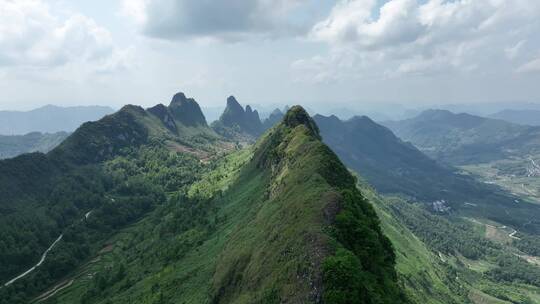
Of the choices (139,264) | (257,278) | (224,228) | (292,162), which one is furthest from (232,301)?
(139,264)

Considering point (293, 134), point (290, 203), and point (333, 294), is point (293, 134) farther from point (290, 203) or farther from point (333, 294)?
point (333, 294)

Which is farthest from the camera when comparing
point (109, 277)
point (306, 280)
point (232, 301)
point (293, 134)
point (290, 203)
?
point (109, 277)

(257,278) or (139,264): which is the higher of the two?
(257,278)

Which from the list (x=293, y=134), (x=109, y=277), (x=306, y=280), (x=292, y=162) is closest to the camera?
(x=306, y=280)

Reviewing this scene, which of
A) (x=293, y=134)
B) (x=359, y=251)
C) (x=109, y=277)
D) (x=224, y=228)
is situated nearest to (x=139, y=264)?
(x=109, y=277)

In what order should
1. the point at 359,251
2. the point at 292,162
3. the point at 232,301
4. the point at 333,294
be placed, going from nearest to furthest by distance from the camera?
the point at 333,294 → the point at 359,251 → the point at 232,301 → the point at 292,162

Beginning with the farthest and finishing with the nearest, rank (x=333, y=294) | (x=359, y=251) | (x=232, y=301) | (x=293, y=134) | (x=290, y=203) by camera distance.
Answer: (x=293, y=134) < (x=290, y=203) < (x=232, y=301) < (x=359, y=251) < (x=333, y=294)

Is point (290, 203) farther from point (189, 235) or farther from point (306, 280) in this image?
point (189, 235)

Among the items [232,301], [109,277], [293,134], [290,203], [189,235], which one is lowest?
[109,277]

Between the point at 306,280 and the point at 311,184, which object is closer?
the point at 306,280
